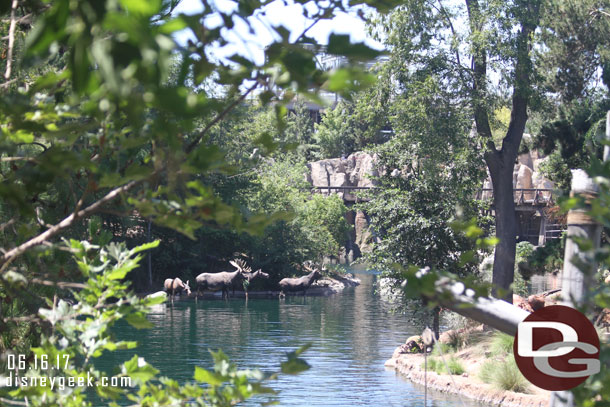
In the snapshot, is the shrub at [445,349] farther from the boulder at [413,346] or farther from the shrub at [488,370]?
the shrub at [488,370]

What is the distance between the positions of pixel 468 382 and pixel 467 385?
6 cm

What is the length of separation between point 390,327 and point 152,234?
543 inches

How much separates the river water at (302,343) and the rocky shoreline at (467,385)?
203 millimetres

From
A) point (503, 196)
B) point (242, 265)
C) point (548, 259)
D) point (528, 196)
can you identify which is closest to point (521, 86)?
point (503, 196)

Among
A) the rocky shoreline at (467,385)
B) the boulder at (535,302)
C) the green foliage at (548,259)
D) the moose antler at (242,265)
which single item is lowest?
the rocky shoreline at (467,385)

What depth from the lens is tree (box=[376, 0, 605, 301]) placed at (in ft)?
51.9

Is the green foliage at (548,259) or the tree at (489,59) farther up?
the tree at (489,59)

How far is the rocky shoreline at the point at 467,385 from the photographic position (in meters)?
10.4

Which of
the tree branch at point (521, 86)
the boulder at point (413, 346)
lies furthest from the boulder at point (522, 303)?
the tree branch at point (521, 86)

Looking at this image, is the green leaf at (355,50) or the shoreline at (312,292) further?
the shoreline at (312,292)

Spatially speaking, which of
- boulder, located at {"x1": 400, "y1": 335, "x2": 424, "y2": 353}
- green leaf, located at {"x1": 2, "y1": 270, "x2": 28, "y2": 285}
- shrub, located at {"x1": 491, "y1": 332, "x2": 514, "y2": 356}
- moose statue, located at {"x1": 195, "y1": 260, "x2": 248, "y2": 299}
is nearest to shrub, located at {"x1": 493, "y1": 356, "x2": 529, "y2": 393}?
shrub, located at {"x1": 491, "y1": 332, "x2": 514, "y2": 356}

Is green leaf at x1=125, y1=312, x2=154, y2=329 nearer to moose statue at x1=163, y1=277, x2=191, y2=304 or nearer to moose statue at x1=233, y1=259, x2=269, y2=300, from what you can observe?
moose statue at x1=163, y1=277, x2=191, y2=304

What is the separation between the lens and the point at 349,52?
141 centimetres

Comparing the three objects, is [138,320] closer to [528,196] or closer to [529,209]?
[529,209]
